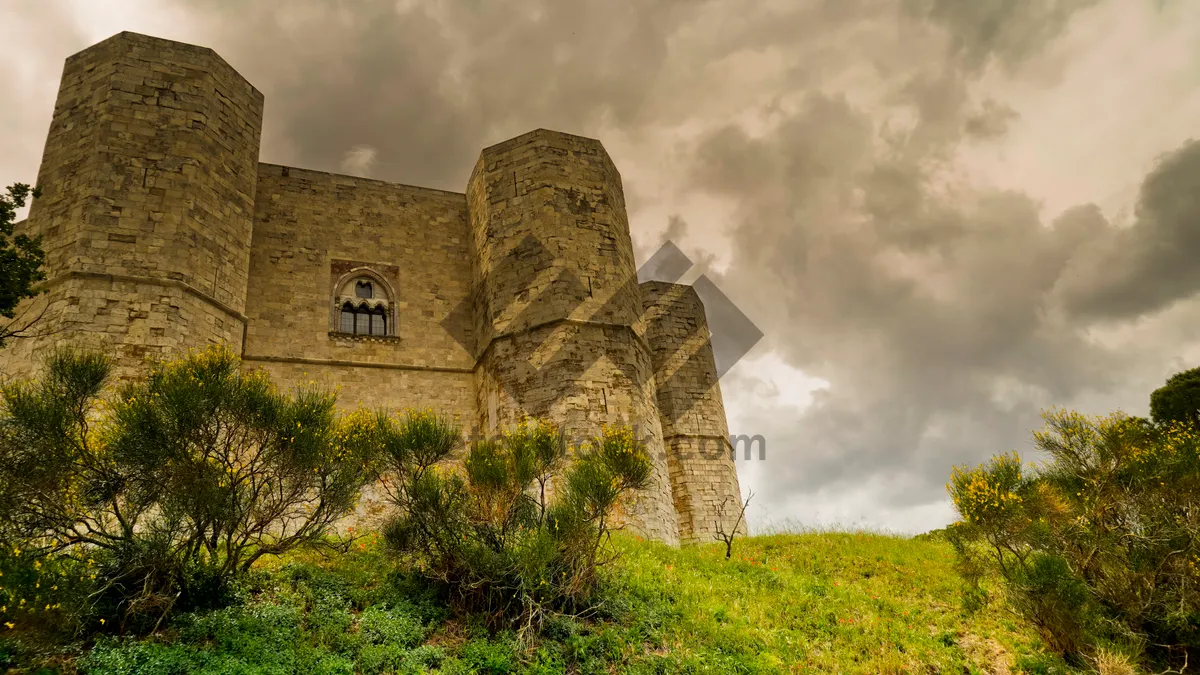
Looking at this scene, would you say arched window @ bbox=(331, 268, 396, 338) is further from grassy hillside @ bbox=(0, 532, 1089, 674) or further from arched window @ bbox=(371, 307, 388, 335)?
grassy hillside @ bbox=(0, 532, 1089, 674)

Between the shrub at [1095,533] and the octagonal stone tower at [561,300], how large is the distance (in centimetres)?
596

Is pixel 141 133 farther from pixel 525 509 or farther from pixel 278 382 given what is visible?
pixel 525 509

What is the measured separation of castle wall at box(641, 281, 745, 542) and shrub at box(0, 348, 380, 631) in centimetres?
1045

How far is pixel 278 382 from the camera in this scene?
14.3 metres

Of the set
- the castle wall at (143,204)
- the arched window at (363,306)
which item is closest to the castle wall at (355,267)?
the arched window at (363,306)

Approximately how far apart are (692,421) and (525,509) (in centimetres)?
1011

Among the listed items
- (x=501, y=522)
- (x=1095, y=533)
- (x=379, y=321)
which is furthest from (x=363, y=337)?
(x=1095, y=533)

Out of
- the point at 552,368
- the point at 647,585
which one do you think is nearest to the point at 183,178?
the point at 552,368

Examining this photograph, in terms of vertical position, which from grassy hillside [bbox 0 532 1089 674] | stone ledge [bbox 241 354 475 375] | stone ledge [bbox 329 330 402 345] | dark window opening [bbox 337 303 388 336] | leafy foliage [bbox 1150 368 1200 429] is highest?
dark window opening [bbox 337 303 388 336]

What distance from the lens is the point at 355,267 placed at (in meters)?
16.3

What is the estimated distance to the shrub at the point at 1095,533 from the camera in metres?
8.38

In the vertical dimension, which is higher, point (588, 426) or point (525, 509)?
point (588, 426)

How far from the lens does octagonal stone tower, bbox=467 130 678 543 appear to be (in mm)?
14195

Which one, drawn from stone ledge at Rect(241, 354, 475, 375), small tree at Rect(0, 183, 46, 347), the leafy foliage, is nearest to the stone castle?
stone ledge at Rect(241, 354, 475, 375)
